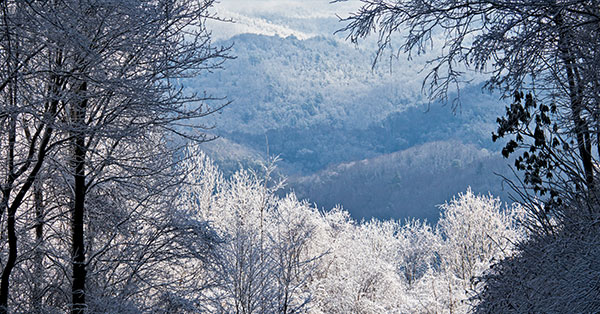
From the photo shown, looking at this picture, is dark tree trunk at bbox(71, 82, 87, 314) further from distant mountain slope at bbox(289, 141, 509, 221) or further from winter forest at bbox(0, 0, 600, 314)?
distant mountain slope at bbox(289, 141, 509, 221)

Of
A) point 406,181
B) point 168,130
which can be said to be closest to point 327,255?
point 168,130

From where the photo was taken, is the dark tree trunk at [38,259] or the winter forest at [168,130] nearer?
the winter forest at [168,130]

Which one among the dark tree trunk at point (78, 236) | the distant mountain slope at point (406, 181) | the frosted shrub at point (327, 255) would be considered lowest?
the dark tree trunk at point (78, 236)

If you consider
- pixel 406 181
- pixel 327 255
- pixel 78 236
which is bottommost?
pixel 78 236

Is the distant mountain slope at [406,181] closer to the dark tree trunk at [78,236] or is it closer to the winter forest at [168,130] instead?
the winter forest at [168,130]

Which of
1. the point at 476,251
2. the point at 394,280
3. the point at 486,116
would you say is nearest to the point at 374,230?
the point at 476,251

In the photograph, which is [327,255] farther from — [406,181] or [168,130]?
[406,181]

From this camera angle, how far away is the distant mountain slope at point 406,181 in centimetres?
12675

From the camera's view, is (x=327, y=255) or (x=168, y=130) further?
(x=327, y=255)

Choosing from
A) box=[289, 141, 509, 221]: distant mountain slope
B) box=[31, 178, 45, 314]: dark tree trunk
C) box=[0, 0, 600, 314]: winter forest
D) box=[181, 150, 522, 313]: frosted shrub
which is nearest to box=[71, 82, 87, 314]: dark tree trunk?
box=[0, 0, 600, 314]: winter forest

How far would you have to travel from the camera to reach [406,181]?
141375 mm

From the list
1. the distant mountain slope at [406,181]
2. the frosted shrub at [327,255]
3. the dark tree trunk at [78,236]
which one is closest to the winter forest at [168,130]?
the dark tree trunk at [78,236]

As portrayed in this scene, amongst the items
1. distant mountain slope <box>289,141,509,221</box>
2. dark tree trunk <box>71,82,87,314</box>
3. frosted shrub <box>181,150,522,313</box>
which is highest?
distant mountain slope <box>289,141,509,221</box>

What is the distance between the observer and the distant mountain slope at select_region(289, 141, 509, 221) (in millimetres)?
126750
